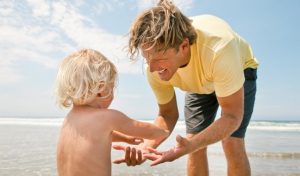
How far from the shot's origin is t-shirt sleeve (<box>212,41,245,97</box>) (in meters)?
2.78

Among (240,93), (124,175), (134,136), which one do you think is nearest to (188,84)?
(240,93)

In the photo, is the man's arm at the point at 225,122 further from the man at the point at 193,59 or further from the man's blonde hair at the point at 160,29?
the man's blonde hair at the point at 160,29

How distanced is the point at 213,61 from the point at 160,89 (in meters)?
0.94

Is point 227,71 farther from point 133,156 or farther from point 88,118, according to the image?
point 88,118

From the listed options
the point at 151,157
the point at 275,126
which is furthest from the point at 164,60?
the point at 275,126

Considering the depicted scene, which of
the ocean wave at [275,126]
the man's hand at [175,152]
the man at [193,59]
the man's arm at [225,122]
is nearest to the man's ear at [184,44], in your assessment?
the man at [193,59]

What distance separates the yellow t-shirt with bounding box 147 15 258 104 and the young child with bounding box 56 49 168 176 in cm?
72

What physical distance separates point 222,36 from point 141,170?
3.55 metres

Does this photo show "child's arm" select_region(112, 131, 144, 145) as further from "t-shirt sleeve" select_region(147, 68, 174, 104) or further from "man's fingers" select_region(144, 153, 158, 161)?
"t-shirt sleeve" select_region(147, 68, 174, 104)

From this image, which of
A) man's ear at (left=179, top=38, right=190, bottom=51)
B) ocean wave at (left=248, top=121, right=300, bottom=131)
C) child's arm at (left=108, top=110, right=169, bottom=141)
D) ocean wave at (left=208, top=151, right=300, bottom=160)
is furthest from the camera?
ocean wave at (left=248, top=121, right=300, bottom=131)

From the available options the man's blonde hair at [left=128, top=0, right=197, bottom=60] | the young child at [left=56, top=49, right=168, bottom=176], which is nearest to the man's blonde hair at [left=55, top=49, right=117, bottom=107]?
the young child at [left=56, top=49, right=168, bottom=176]

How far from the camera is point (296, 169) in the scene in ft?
21.1

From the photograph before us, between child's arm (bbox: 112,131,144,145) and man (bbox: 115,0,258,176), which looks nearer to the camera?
man (bbox: 115,0,258,176)

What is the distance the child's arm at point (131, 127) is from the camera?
267 centimetres
